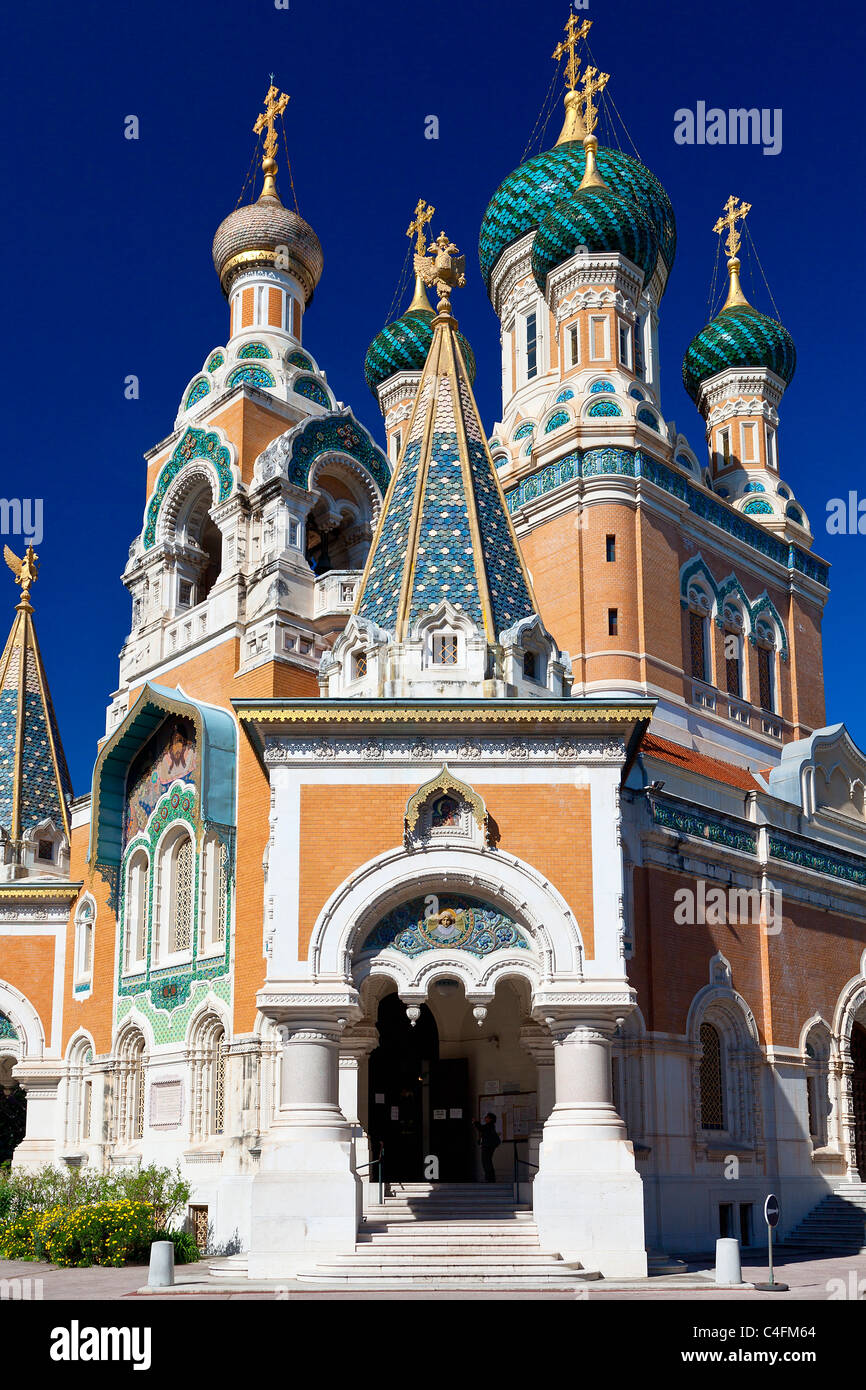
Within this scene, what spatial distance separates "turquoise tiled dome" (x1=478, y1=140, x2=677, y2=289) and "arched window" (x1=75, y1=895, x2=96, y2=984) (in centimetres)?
1299

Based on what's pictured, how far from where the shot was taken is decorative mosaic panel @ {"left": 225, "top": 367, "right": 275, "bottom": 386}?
69.9 ft

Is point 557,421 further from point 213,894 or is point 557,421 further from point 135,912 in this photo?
point 135,912

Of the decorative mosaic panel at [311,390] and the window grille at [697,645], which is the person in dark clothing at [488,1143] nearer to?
the window grille at [697,645]

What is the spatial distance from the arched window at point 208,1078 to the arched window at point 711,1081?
221 inches

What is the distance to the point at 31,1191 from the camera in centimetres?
1623

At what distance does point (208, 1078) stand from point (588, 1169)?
6.85 meters

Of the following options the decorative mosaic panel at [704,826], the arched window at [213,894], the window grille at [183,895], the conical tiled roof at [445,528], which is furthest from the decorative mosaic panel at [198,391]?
the decorative mosaic panel at [704,826]

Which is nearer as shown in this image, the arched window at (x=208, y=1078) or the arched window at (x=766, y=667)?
the arched window at (x=208, y=1078)

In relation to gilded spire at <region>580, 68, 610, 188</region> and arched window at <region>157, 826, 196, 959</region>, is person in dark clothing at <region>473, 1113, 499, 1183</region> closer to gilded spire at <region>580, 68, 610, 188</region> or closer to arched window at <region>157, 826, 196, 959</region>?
arched window at <region>157, 826, 196, 959</region>

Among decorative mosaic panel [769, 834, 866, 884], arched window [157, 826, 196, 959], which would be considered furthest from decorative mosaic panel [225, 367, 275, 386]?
decorative mosaic panel [769, 834, 866, 884]

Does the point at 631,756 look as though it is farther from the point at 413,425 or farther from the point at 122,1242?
the point at 122,1242

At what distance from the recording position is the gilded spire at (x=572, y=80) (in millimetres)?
25000

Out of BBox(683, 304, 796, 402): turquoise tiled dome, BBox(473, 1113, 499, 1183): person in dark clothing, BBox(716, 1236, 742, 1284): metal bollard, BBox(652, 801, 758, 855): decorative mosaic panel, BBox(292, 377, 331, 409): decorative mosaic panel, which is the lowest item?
BBox(716, 1236, 742, 1284): metal bollard

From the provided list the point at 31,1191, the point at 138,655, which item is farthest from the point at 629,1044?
the point at 138,655
